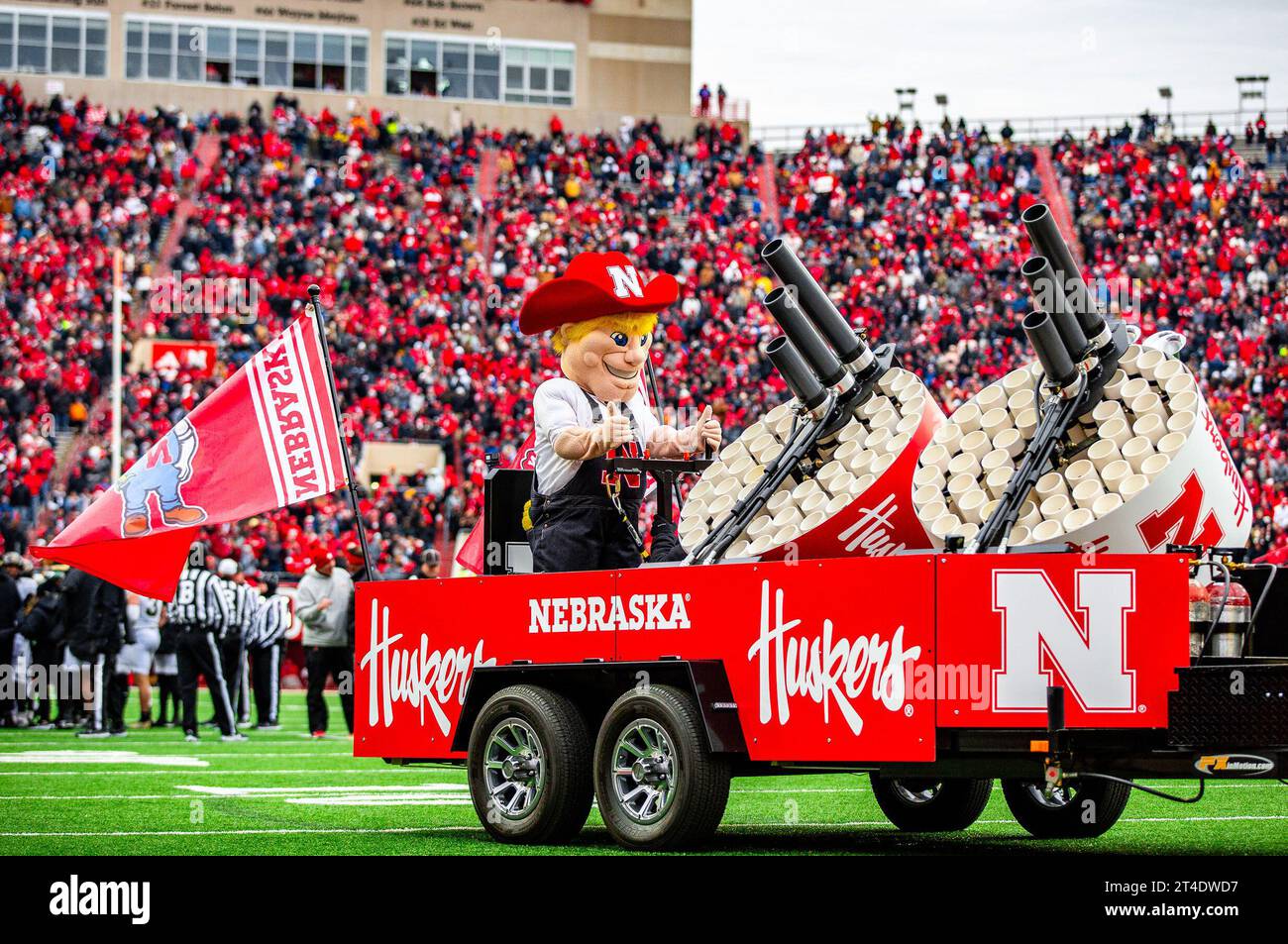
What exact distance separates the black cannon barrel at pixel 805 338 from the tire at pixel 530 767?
2115 mm

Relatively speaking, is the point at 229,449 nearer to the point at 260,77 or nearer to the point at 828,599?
the point at 828,599

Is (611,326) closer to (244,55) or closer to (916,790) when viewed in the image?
(916,790)

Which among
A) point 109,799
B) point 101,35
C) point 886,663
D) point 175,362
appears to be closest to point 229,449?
point 109,799

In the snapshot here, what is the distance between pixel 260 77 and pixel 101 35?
417 centimetres

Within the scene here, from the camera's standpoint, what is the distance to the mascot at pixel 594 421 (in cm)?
1019

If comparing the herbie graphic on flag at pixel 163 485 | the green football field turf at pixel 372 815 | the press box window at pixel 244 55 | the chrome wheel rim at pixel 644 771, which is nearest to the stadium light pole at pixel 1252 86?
the press box window at pixel 244 55

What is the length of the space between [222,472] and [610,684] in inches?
172

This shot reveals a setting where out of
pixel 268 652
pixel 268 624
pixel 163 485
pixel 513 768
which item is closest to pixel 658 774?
pixel 513 768

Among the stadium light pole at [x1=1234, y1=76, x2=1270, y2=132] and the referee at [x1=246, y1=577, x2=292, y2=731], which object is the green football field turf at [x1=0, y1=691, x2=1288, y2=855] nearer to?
the referee at [x1=246, y1=577, x2=292, y2=731]

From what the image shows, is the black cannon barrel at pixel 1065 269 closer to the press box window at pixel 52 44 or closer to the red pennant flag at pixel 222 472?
the red pennant flag at pixel 222 472

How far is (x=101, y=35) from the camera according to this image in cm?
5291

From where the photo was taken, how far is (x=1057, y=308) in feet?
29.7

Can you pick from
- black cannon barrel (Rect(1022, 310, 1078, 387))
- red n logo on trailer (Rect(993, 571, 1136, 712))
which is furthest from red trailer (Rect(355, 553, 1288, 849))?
black cannon barrel (Rect(1022, 310, 1078, 387))

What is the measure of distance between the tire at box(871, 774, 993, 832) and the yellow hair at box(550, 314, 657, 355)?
2638mm
